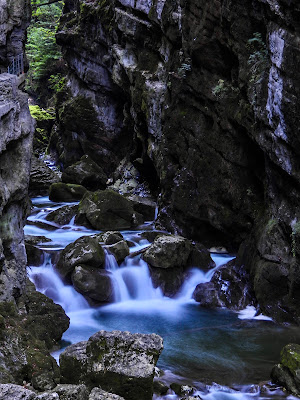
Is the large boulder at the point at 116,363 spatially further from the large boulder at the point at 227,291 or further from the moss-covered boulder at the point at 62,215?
the moss-covered boulder at the point at 62,215

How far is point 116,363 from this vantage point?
23.3 ft

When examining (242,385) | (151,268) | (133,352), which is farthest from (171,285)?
(133,352)

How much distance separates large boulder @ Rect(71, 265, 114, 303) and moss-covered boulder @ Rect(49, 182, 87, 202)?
10.1m

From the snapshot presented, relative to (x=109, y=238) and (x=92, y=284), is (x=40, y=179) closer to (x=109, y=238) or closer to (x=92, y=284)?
→ (x=109, y=238)

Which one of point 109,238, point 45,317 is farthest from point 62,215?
point 45,317

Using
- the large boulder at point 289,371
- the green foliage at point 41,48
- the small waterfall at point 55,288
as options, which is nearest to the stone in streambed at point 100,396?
the large boulder at point 289,371

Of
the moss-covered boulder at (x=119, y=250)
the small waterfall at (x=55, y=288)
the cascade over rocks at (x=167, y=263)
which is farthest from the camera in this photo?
the moss-covered boulder at (x=119, y=250)

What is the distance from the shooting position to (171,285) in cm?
1450

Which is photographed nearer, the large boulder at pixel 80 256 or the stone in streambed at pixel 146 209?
the large boulder at pixel 80 256

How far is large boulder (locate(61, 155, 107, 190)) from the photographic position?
26.3 metres

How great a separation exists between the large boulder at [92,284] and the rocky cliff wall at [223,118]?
4547mm

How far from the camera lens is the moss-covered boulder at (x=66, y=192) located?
23.5 metres

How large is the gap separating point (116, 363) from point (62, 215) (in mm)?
13352

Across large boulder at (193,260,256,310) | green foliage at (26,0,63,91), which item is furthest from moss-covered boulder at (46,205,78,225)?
green foliage at (26,0,63,91)
